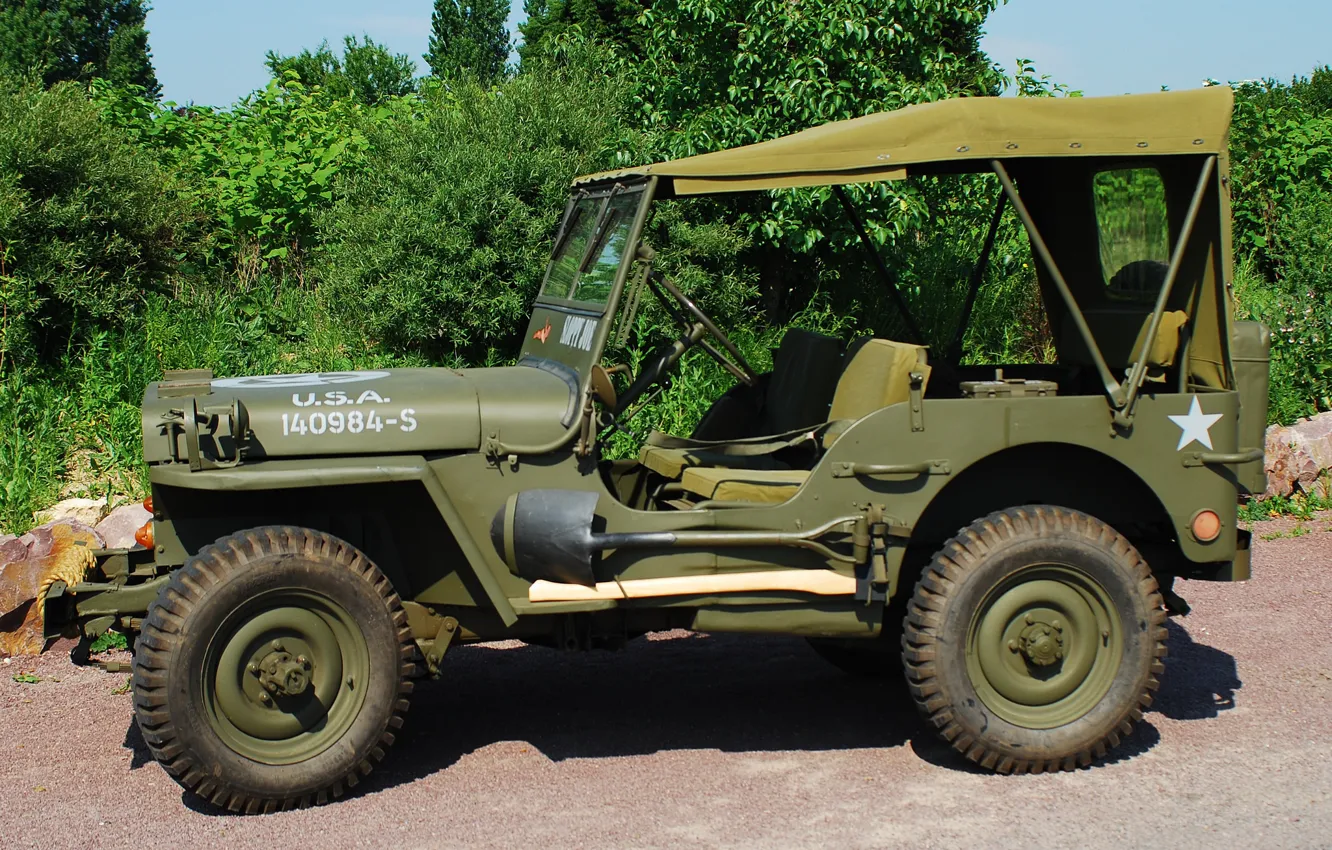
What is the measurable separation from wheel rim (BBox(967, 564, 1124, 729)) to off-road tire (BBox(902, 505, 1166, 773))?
0.06ft

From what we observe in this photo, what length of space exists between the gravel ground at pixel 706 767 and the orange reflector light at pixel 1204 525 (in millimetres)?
764

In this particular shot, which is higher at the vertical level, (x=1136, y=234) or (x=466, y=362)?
(x=1136, y=234)

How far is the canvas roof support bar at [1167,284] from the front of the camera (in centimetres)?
459

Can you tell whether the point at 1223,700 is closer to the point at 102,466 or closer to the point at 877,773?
the point at 877,773

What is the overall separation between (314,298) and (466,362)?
4.70 feet

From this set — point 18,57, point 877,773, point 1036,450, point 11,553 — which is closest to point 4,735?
point 11,553

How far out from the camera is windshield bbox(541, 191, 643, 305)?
4891 mm

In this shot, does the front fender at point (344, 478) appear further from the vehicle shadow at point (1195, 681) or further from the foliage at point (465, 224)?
the foliage at point (465, 224)

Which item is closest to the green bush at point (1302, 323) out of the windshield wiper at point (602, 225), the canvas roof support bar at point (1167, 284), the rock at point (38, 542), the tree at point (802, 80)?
the tree at point (802, 80)

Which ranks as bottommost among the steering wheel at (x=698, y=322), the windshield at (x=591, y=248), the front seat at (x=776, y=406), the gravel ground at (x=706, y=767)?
the gravel ground at (x=706, y=767)

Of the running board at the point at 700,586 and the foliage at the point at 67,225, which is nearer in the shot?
the running board at the point at 700,586

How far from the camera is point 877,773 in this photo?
464 cm

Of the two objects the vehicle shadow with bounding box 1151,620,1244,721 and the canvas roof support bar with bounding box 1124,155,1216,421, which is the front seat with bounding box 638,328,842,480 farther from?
the vehicle shadow with bounding box 1151,620,1244,721

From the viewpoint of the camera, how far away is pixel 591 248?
5137 mm
